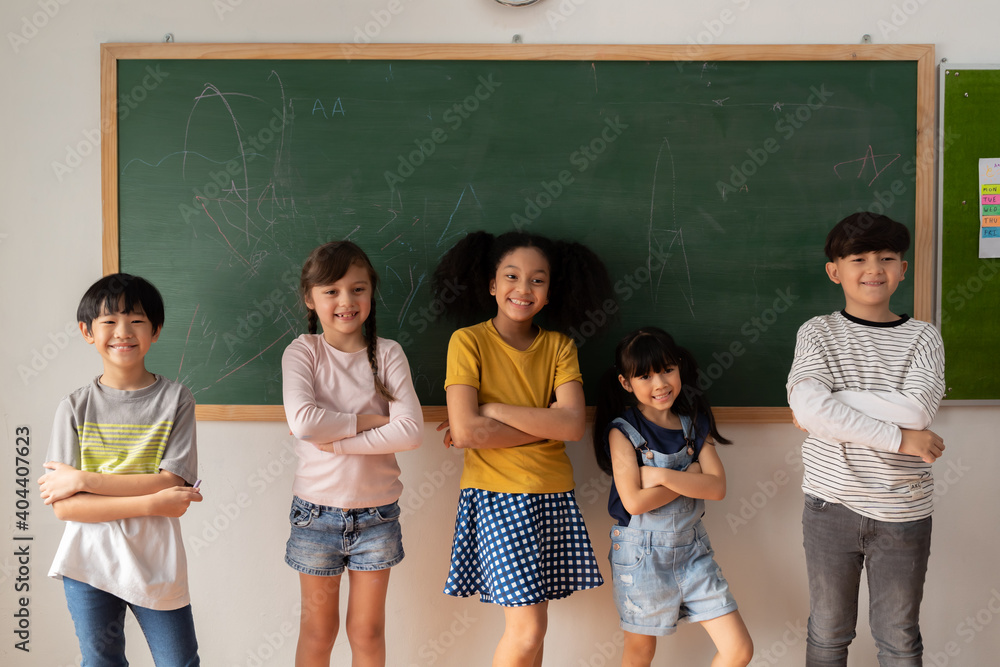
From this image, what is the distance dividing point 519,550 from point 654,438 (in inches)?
21.2

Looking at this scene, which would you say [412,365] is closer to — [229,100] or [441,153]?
[441,153]

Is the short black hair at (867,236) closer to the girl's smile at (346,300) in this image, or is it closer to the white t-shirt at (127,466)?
the girl's smile at (346,300)

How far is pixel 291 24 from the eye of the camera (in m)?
2.27

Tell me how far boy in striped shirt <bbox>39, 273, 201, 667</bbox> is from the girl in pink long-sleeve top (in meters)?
0.32

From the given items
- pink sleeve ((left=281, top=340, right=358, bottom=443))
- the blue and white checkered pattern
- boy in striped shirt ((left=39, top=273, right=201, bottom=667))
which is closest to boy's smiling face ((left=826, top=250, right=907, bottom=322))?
the blue and white checkered pattern

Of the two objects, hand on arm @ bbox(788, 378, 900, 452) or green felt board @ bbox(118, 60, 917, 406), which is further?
green felt board @ bbox(118, 60, 917, 406)

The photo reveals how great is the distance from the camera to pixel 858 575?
196 cm

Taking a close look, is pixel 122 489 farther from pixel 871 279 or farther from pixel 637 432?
pixel 871 279

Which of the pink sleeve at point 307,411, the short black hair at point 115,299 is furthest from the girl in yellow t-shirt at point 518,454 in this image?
the short black hair at point 115,299

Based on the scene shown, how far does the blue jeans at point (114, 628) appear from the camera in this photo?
164 cm

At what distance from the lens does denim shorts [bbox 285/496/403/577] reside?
6.15ft

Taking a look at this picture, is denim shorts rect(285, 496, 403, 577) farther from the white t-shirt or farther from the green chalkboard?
the green chalkboard

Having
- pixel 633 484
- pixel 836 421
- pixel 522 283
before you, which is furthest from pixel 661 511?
pixel 522 283

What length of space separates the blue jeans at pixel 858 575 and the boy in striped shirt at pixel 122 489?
1803mm
